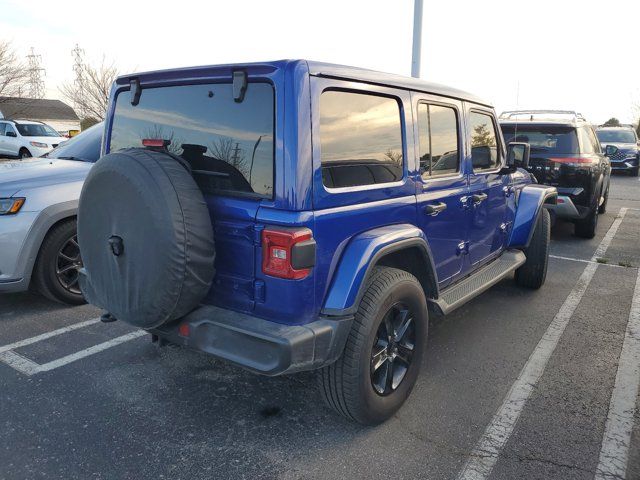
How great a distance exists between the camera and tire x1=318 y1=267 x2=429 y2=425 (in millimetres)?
2566

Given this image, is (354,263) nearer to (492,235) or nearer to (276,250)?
(276,250)

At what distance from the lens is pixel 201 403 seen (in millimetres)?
3055

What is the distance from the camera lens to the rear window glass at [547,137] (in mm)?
7086

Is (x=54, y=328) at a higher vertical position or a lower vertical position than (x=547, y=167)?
lower

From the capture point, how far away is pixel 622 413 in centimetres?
299

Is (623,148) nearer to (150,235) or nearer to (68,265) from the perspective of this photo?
(68,265)

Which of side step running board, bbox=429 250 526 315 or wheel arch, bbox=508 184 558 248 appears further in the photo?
wheel arch, bbox=508 184 558 248

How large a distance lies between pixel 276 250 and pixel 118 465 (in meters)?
1.32

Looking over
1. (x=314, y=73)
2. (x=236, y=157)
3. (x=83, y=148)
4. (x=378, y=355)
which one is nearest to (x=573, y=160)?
(x=378, y=355)

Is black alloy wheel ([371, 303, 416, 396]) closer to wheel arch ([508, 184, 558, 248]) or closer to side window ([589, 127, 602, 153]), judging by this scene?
wheel arch ([508, 184, 558, 248])

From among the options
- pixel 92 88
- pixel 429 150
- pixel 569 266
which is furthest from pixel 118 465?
pixel 92 88

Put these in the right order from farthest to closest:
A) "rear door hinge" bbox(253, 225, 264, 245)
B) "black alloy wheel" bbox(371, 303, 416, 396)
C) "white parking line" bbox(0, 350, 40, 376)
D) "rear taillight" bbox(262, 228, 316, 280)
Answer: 1. "white parking line" bbox(0, 350, 40, 376)
2. "black alloy wheel" bbox(371, 303, 416, 396)
3. "rear door hinge" bbox(253, 225, 264, 245)
4. "rear taillight" bbox(262, 228, 316, 280)

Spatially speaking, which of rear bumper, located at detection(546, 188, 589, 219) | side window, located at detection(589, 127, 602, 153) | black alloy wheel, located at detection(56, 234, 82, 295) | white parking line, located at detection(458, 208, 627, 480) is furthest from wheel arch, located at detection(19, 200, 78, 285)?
side window, located at detection(589, 127, 602, 153)

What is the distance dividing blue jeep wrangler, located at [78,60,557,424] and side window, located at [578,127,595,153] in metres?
5.01
